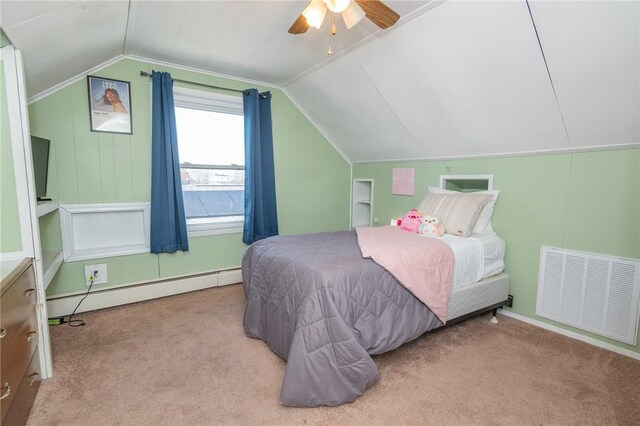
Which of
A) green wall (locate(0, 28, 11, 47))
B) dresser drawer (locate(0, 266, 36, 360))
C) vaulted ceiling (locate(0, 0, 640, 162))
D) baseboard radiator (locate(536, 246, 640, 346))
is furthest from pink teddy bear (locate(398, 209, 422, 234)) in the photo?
green wall (locate(0, 28, 11, 47))

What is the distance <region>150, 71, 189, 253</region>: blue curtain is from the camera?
2.95 m

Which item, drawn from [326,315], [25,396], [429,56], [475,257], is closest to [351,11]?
[429,56]

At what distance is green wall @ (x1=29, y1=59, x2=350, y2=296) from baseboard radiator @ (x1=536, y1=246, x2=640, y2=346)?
8.66 feet

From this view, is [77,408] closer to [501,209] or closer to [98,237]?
[98,237]

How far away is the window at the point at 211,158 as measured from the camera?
10.8ft

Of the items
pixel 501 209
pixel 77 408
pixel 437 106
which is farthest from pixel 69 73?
pixel 501 209

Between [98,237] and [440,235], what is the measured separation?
3017 mm

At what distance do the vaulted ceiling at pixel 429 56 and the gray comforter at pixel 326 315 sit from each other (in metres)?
1.48

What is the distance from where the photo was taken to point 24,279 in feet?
5.23

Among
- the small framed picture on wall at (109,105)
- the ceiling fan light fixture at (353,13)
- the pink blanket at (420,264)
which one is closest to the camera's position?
the ceiling fan light fixture at (353,13)

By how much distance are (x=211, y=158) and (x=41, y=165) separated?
1446 millimetres

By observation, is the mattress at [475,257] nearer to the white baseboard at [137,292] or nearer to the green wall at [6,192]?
the white baseboard at [137,292]

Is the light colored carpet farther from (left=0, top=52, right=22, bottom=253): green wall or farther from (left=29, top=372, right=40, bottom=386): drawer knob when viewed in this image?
(left=0, top=52, right=22, bottom=253): green wall

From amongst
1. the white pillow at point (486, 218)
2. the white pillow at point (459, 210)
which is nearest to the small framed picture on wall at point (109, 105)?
the white pillow at point (459, 210)
